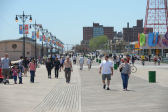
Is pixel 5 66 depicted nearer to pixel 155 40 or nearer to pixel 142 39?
pixel 155 40

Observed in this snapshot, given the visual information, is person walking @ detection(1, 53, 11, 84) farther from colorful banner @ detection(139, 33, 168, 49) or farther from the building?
colorful banner @ detection(139, 33, 168, 49)

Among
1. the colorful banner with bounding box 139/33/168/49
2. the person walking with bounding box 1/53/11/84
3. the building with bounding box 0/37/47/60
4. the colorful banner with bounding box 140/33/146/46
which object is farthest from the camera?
the colorful banner with bounding box 140/33/146/46

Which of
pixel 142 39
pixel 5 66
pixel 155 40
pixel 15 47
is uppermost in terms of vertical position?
pixel 142 39

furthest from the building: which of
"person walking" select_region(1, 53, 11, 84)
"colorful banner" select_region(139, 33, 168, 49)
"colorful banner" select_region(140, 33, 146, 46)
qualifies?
"person walking" select_region(1, 53, 11, 84)

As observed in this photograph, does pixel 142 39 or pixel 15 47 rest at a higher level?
pixel 142 39

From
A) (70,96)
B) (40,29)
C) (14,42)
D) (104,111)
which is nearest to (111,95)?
(70,96)

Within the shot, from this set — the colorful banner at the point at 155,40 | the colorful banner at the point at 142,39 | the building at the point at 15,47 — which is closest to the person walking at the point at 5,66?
the building at the point at 15,47

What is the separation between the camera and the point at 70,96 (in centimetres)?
1409

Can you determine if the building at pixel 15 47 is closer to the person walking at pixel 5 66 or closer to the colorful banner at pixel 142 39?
the colorful banner at pixel 142 39

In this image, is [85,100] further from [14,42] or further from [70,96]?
[14,42]

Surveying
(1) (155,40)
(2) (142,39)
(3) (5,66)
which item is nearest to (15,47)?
(2) (142,39)

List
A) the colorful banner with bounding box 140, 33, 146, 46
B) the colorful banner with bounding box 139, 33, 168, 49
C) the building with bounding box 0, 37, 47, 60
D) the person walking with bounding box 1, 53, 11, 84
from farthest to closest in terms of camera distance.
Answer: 1. the colorful banner with bounding box 140, 33, 146, 46
2. the building with bounding box 0, 37, 47, 60
3. the colorful banner with bounding box 139, 33, 168, 49
4. the person walking with bounding box 1, 53, 11, 84

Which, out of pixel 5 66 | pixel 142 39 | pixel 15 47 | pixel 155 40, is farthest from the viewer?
pixel 142 39

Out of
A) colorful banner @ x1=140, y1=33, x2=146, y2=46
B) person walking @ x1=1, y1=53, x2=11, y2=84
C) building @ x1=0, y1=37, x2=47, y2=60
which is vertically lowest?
person walking @ x1=1, y1=53, x2=11, y2=84
